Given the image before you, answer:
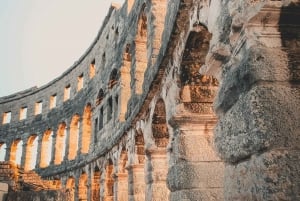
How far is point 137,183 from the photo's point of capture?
28.3 ft

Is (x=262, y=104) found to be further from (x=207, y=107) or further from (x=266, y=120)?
(x=207, y=107)

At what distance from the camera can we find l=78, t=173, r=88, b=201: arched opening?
16.9 m

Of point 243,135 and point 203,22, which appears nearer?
point 243,135

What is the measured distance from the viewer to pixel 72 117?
2000 cm

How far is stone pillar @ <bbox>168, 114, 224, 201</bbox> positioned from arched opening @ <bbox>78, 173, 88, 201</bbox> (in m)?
12.7

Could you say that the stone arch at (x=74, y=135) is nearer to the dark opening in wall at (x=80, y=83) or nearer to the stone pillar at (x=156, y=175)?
the dark opening in wall at (x=80, y=83)

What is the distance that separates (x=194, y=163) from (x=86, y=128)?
1439 centimetres

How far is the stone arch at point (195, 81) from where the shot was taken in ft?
16.0

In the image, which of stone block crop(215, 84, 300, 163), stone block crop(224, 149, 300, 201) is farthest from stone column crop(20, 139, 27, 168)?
stone block crop(224, 149, 300, 201)

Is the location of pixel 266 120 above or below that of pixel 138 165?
below

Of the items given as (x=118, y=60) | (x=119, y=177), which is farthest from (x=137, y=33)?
(x=119, y=177)

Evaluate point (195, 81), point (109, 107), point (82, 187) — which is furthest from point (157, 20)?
point (82, 187)

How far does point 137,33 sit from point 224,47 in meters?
8.31

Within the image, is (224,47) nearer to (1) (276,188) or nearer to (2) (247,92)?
(2) (247,92)
